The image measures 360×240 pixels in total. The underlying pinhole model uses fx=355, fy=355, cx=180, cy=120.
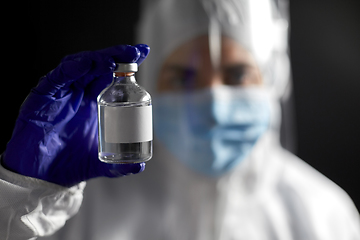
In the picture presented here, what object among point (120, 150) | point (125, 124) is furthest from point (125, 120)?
point (120, 150)

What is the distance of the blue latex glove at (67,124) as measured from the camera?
96 centimetres

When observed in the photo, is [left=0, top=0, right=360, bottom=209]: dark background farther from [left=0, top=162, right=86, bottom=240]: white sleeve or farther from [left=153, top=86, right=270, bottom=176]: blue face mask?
[left=0, top=162, right=86, bottom=240]: white sleeve

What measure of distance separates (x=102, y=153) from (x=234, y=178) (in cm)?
80

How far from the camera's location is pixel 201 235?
5.31 ft

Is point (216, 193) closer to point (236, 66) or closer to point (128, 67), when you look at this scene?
point (236, 66)

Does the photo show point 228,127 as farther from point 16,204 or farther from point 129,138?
point 16,204

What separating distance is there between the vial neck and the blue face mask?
573 mm

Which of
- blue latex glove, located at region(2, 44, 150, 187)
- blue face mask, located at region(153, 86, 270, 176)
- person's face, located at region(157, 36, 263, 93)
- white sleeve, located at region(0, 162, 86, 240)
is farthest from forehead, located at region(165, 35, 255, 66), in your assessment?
white sleeve, located at region(0, 162, 86, 240)

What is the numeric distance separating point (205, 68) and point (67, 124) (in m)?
0.64

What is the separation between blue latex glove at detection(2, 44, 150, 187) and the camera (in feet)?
3.15

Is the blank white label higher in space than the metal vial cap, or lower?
lower

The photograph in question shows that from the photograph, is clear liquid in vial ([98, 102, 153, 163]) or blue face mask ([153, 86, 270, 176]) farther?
blue face mask ([153, 86, 270, 176])

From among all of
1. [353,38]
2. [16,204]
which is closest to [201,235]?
[16,204]

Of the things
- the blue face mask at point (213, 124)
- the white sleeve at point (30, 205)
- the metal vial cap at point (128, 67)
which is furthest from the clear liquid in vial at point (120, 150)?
the blue face mask at point (213, 124)
